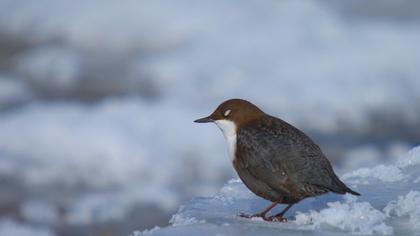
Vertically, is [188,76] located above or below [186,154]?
above

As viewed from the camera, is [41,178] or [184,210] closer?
[184,210]

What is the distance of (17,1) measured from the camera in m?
15.5

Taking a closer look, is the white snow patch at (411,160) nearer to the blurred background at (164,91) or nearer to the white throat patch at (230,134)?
the white throat patch at (230,134)

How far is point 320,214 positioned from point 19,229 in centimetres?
459

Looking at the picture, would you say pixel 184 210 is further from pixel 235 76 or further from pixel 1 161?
pixel 235 76

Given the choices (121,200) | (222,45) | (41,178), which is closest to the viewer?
(121,200)

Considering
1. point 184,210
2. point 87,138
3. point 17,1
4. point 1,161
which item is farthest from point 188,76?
point 184,210

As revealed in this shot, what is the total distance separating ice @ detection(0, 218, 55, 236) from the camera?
813 cm

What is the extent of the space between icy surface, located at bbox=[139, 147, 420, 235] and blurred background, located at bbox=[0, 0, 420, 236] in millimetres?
3336

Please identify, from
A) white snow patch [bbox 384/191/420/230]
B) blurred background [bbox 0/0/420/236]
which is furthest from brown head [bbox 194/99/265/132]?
blurred background [bbox 0/0/420/236]

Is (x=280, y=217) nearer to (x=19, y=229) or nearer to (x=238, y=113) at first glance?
(x=238, y=113)

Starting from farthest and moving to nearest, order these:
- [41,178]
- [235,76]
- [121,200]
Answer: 1. [235,76]
2. [41,178]
3. [121,200]

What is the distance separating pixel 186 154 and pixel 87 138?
50.6 inches

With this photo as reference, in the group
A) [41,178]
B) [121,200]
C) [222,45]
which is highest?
[222,45]
